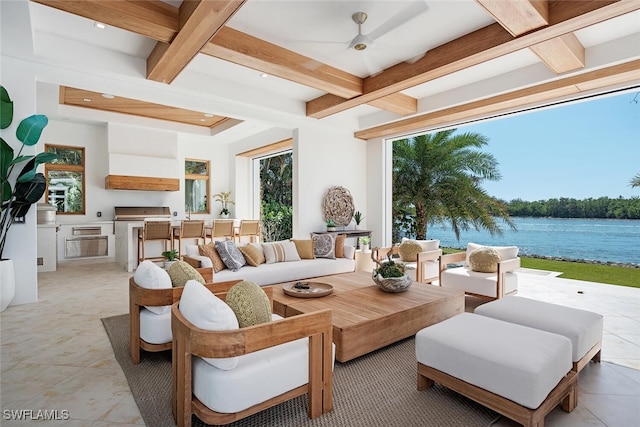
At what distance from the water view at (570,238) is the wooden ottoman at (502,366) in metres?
6.01

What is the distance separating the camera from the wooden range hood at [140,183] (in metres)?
7.39

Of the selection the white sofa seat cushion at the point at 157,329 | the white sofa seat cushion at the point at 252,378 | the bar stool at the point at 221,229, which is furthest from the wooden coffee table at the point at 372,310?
the bar stool at the point at 221,229

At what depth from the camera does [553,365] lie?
179cm

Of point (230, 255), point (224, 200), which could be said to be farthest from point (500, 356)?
point (224, 200)

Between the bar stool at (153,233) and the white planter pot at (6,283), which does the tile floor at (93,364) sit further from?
the bar stool at (153,233)

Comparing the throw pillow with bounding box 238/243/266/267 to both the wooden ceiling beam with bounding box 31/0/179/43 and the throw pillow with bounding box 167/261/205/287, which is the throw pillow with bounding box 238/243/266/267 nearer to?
the throw pillow with bounding box 167/261/205/287

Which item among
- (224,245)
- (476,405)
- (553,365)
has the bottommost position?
(476,405)

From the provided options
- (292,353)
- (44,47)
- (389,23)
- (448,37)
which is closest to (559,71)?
(448,37)

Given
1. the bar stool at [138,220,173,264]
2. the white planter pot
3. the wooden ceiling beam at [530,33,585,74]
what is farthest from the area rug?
the bar stool at [138,220,173,264]

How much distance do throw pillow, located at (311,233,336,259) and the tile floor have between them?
6.92 feet

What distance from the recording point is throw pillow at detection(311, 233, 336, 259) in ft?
17.5

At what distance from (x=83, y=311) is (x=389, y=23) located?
15.1 ft

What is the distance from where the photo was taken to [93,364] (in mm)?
2547

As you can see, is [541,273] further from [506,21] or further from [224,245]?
[224,245]
